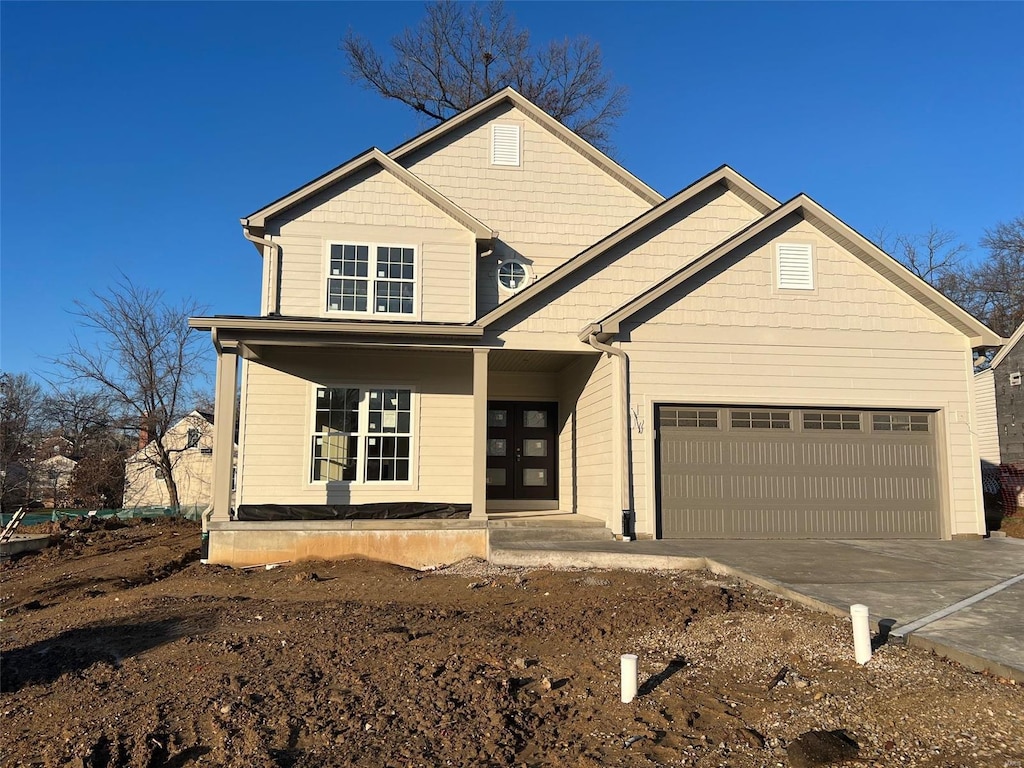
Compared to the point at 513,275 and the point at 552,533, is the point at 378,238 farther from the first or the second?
the point at 552,533

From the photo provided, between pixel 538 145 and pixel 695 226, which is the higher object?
pixel 538 145

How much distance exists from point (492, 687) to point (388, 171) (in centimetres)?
1047

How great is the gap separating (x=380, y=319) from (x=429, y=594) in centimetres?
572

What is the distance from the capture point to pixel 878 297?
11.7 meters

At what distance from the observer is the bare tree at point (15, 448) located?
26272 mm

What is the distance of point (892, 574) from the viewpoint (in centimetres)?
798

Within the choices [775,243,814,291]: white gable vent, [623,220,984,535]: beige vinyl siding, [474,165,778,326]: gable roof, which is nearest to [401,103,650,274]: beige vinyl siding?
[474,165,778,326]: gable roof

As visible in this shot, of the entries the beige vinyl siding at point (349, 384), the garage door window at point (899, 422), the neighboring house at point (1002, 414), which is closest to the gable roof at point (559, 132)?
the beige vinyl siding at point (349, 384)

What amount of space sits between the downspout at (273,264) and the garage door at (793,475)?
6.77 meters

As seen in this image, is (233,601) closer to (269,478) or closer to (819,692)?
(269,478)

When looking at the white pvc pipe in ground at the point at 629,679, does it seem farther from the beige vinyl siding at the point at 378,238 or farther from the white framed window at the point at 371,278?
the white framed window at the point at 371,278

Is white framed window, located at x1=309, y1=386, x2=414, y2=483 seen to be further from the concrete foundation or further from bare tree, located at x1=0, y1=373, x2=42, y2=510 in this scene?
bare tree, located at x1=0, y1=373, x2=42, y2=510

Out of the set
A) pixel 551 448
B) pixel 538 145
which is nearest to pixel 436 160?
pixel 538 145

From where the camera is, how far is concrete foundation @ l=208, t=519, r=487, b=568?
10.6 m
